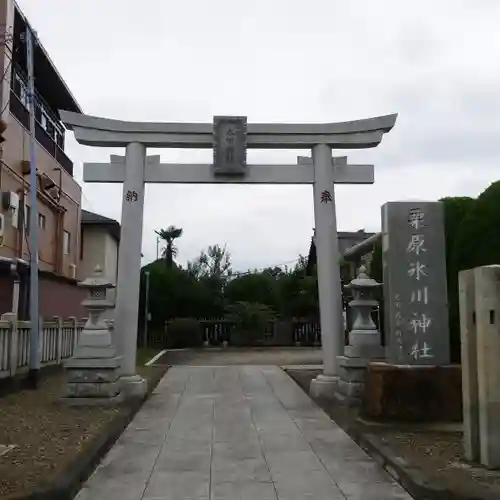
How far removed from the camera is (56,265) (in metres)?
20.7

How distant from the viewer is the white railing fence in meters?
11.2

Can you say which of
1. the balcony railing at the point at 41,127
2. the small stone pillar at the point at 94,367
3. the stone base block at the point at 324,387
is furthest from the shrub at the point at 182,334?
the small stone pillar at the point at 94,367

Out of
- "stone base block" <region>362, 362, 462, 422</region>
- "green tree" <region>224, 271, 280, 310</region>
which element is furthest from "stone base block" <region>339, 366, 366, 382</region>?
"green tree" <region>224, 271, 280, 310</region>

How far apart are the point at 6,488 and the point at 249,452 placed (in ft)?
9.12

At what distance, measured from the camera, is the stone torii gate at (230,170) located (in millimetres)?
11422

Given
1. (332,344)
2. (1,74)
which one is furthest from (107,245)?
(332,344)

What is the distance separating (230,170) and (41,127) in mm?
8958

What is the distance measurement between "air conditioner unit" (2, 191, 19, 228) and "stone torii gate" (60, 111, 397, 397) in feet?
13.2

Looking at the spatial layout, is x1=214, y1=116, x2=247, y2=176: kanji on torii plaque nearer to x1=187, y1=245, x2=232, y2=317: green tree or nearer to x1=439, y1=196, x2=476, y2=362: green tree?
x1=439, y1=196, x2=476, y2=362: green tree

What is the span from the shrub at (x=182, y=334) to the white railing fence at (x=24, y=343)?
39.8 ft

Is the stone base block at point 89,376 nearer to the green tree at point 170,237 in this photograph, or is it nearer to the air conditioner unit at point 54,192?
the air conditioner unit at point 54,192

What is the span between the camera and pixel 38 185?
58.1ft

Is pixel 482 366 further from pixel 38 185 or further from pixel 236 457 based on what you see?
pixel 38 185

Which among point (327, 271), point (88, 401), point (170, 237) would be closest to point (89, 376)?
point (88, 401)
